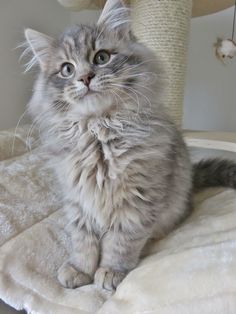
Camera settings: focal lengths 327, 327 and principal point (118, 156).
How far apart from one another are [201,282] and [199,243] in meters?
0.21

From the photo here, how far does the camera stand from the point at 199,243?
2.89 feet

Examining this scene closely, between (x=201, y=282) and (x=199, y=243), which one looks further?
(x=199, y=243)

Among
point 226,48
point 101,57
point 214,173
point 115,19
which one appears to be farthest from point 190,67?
point 101,57

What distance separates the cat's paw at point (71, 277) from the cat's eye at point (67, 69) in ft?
1.80

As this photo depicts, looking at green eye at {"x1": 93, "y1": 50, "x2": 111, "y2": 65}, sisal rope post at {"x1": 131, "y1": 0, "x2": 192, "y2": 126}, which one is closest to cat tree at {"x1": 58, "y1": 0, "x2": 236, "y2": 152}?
sisal rope post at {"x1": 131, "y1": 0, "x2": 192, "y2": 126}

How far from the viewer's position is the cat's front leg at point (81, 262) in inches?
34.5

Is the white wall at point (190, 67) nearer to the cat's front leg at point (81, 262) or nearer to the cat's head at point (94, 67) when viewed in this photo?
the cat's head at point (94, 67)

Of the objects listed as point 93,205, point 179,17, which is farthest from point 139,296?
point 179,17

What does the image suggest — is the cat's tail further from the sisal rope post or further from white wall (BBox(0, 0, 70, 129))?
white wall (BBox(0, 0, 70, 129))

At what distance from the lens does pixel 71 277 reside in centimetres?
87

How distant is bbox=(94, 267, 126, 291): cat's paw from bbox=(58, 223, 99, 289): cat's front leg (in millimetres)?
45

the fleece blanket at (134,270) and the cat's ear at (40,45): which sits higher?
the cat's ear at (40,45)

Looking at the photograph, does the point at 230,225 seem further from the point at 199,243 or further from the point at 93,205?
the point at 93,205

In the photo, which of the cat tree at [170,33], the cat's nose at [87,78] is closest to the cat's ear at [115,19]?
the cat's nose at [87,78]
